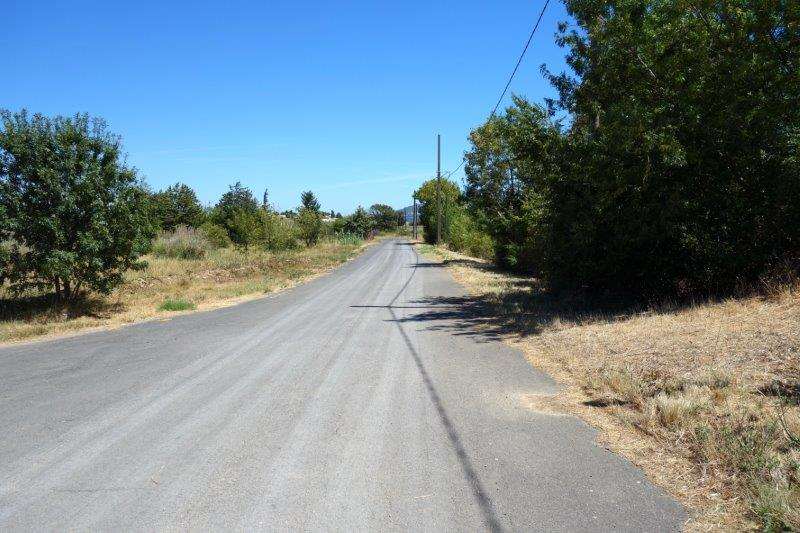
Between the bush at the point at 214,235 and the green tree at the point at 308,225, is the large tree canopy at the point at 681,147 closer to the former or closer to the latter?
the bush at the point at 214,235

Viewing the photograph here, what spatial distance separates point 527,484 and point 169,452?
119 inches

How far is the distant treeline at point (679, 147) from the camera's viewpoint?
927 cm

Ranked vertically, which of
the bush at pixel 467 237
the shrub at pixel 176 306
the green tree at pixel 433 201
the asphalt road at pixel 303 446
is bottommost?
the asphalt road at pixel 303 446

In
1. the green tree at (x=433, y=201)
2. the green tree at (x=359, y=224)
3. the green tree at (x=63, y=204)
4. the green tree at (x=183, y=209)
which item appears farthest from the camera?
the green tree at (x=359, y=224)

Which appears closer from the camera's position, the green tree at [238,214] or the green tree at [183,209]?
the green tree at [238,214]

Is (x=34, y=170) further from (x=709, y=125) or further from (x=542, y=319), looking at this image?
(x=709, y=125)

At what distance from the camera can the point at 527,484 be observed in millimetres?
3926

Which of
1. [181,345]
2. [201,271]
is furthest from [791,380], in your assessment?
[201,271]

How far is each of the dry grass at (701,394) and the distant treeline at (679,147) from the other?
1.63 meters

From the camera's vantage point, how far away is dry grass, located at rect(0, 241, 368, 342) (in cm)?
1275

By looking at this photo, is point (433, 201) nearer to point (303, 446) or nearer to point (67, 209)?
point (67, 209)

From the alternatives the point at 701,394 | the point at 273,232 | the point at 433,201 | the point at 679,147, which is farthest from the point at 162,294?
the point at 433,201

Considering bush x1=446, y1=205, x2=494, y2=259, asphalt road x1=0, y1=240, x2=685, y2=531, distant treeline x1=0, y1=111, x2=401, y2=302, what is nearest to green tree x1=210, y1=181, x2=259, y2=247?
bush x1=446, y1=205, x2=494, y2=259

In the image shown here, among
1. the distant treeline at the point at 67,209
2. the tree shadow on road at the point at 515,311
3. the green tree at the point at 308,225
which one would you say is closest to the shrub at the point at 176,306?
the distant treeline at the point at 67,209
